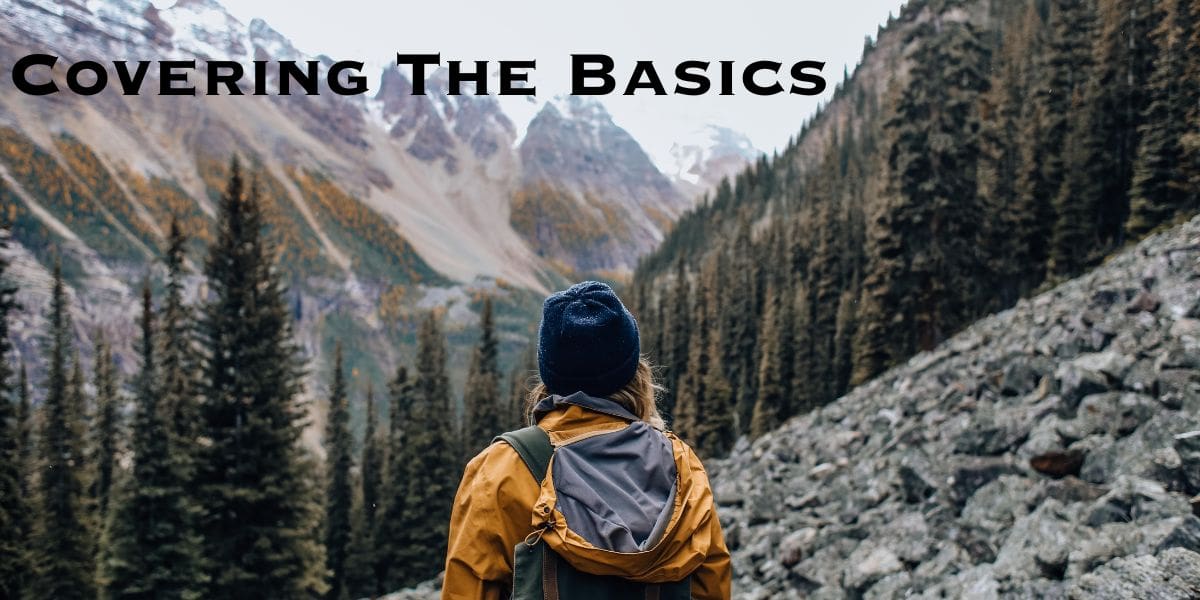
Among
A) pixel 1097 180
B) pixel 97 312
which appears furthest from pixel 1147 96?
pixel 97 312

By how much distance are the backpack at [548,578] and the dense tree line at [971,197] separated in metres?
1.49

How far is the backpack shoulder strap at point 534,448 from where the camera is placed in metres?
2.58

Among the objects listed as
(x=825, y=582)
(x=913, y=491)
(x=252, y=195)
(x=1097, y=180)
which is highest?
(x=1097, y=180)

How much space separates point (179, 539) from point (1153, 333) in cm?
1928

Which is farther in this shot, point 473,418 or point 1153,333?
point 473,418

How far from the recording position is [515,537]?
2559mm

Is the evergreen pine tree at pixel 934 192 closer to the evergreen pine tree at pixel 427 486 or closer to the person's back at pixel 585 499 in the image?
the evergreen pine tree at pixel 427 486

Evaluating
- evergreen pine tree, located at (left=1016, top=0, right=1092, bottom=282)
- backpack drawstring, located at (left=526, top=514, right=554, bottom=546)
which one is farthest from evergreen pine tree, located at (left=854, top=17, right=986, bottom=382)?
backpack drawstring, located at (left=526, top=514, right=554, bottom=546)

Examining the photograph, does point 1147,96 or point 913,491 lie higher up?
point 1147,96

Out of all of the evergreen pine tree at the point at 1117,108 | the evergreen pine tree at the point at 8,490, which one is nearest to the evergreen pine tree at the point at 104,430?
the evergreen pine tree at the point at 8,490

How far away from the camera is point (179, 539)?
17.2 m

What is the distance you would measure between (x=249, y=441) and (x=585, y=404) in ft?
59.2

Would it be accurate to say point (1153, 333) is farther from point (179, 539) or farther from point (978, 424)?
point (179, 539)

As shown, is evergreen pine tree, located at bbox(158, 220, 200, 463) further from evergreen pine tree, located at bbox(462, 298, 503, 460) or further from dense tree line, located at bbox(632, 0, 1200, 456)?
evergreen pine tree, located at bbox(462, 298, 503, 460)
